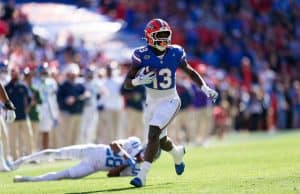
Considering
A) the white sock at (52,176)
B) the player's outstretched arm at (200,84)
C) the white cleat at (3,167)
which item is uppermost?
the player's outstretched arm at (200,84)

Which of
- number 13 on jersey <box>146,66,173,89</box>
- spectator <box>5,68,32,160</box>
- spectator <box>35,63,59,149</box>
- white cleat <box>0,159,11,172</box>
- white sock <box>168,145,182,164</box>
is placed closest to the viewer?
number 13 on jersey <box>146,66,173,89</box>

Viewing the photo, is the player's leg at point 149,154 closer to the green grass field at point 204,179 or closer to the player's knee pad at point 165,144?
the green grass field at point 204,179

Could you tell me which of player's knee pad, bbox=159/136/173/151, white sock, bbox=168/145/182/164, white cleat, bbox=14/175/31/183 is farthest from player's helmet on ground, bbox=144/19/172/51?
white cleat, bbox=14/175/31/183

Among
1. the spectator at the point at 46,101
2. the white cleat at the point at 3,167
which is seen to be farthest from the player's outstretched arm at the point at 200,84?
the spectator at the point at 46,101

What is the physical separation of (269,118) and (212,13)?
15.7 ft

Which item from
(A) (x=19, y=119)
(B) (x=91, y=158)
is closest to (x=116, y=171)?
(B) (x=91, y=158)

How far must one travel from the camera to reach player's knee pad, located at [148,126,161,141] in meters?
12.3

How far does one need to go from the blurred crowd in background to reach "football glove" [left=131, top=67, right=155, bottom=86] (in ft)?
18.0

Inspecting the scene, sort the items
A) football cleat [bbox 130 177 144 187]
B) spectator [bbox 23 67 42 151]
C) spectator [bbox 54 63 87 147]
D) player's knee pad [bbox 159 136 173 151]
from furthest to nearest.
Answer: spectator [bbox 54 63 87 147], spectator [bbox 23 67 42 151], player's knee pad [bbox 159 136 173 151], football cleat [bbox 130 177 144 187]

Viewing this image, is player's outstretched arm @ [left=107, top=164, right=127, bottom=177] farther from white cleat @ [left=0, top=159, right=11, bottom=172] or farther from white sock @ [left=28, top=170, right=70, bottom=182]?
white cleat @ [left=0, top=159, right=11, bottom=172]

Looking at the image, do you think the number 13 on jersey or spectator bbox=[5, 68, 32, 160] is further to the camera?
spectator bbox=[5, 68, 32, 160]

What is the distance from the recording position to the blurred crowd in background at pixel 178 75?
2081 cm

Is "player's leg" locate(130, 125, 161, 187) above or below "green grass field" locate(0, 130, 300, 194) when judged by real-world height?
above

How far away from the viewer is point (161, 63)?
1259cm
